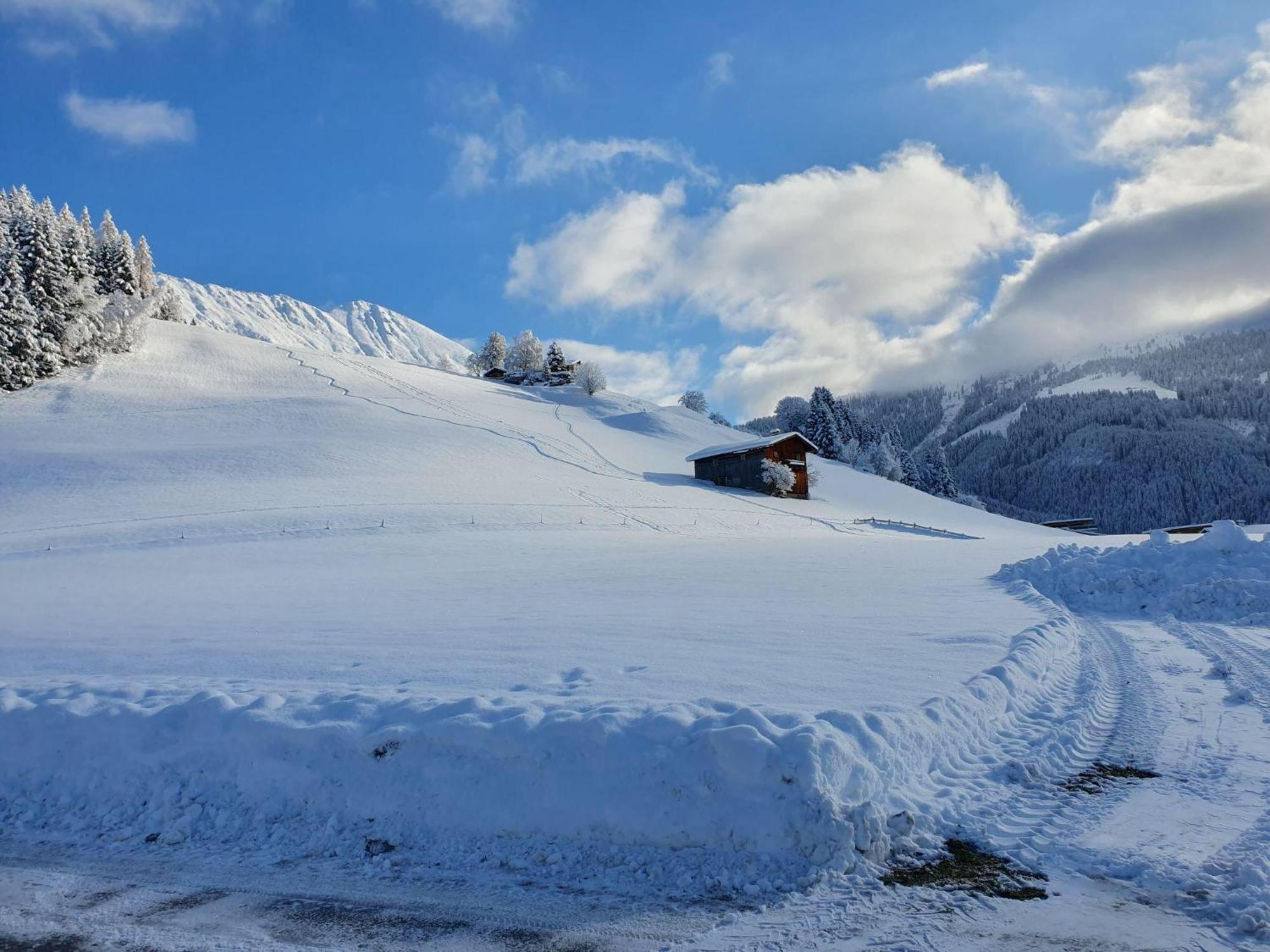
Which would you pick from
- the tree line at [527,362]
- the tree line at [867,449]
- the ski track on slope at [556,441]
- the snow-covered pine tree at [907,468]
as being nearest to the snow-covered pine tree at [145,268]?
the ski track on slope at [556,441]

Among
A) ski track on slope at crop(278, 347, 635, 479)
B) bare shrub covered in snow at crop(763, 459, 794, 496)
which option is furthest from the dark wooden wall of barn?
ski track on slope at crop(278, 347, 635, 479)

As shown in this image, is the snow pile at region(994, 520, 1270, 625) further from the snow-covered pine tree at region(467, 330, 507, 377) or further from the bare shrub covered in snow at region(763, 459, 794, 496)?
the snow-covered pine tree at region(467, 330, 507, 377)

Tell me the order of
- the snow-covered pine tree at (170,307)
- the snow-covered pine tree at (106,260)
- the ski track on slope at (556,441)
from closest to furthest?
the ski track on slope at (556,441) → the snow-covered pine tree at (106,260) → the snow-covered pine tree at (170,307)

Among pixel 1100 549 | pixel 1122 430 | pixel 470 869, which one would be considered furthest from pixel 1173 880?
pixel 1122 430

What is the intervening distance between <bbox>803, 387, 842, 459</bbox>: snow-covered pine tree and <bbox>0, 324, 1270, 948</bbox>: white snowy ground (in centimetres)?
7798

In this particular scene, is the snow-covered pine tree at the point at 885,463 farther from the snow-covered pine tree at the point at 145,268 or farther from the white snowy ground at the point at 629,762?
the snow-covered pine tree at the point at 145,268

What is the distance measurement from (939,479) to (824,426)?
58.6ft

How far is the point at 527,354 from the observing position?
11581 cm

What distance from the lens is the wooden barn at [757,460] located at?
53781 millimetres

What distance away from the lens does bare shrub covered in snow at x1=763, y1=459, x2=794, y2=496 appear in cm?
5212

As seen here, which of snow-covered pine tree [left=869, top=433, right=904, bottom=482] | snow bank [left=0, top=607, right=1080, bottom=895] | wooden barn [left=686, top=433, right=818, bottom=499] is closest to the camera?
snow bank [left=0, top=607, right=1080, bottom=895]

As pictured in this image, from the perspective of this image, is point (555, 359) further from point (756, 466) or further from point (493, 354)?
point (756, 466)

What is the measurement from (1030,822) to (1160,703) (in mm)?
3744

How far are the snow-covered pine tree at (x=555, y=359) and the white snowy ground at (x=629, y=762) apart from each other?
327 ft
